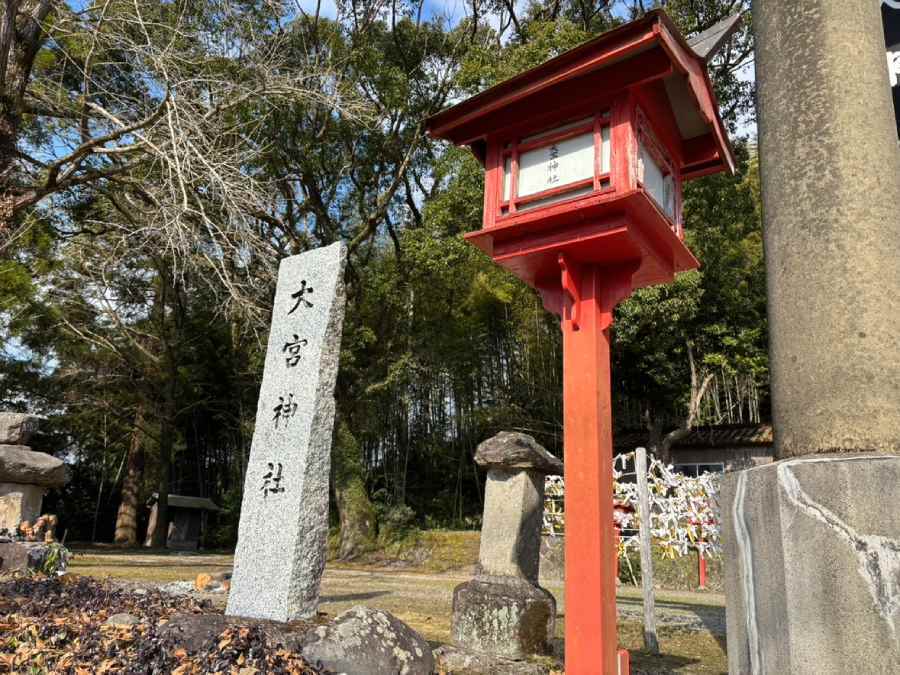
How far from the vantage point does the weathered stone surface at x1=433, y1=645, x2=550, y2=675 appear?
4.14 meters

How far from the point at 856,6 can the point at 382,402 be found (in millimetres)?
15741

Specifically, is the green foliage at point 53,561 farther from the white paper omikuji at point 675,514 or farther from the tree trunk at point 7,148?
the white paper omikuji at point 675,514

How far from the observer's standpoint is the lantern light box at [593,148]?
134 inches

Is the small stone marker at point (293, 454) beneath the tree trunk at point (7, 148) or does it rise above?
beneath

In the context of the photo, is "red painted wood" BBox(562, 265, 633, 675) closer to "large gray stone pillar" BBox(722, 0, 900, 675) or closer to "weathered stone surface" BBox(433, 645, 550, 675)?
"weathered stone surface" BBox(433, 645, 550, 675)

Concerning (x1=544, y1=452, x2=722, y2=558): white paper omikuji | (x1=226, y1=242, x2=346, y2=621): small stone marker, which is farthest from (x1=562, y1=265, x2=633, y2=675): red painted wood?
(x1=544, y1=452, x2=722, y2=558): white paper omikuji

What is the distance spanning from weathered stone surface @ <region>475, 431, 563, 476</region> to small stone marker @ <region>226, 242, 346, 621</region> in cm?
139

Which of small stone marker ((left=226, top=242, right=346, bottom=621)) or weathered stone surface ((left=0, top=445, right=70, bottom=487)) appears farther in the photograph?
weathered stone surface ((left=0, top=445, right=70, bottom=487))

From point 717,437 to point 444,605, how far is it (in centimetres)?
977

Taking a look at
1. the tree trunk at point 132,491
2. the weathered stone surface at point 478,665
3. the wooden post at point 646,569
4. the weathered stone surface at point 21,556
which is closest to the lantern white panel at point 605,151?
the wooden post at point 646,569

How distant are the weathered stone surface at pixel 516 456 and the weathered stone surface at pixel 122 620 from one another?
2.60 metres

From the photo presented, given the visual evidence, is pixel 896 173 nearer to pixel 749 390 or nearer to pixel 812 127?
pixel 812 127

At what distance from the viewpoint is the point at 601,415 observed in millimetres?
3537

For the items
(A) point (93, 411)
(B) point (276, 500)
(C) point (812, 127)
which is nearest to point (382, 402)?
(A) point (93, 411)
